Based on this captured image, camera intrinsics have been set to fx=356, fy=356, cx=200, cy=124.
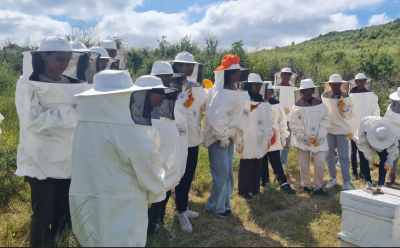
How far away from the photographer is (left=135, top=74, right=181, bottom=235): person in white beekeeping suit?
3680 mm

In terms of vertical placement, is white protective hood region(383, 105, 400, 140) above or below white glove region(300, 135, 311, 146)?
above

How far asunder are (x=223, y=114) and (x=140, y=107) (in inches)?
79.6

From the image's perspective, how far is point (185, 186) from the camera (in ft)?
15.9

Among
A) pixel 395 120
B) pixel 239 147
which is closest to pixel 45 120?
pixel 239 147

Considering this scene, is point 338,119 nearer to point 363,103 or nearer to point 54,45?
point 363,103

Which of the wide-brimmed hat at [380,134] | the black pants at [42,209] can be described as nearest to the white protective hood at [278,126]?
the wide-brimmed hat at [380,134]

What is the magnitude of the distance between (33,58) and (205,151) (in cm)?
545

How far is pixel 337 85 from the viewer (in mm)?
6680

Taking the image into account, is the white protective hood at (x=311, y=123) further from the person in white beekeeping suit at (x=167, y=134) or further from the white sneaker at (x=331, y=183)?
the person in white beekeeping suit at (x=167, y=134)

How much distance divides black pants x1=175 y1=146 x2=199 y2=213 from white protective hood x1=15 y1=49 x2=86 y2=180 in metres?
1.74

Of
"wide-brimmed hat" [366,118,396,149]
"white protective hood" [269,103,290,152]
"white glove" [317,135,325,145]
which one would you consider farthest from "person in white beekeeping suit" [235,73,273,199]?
"wide-brimmed hat" [366,118,396,149]

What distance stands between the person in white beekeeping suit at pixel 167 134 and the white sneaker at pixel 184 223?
0.65m

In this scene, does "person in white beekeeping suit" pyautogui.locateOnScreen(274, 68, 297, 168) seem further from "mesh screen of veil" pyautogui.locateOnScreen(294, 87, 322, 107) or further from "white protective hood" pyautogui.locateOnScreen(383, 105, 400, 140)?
"white protective hood" pyautogui.locateOnScreen(383, 105, 400, 140)

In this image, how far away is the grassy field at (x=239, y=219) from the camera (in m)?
4.24
